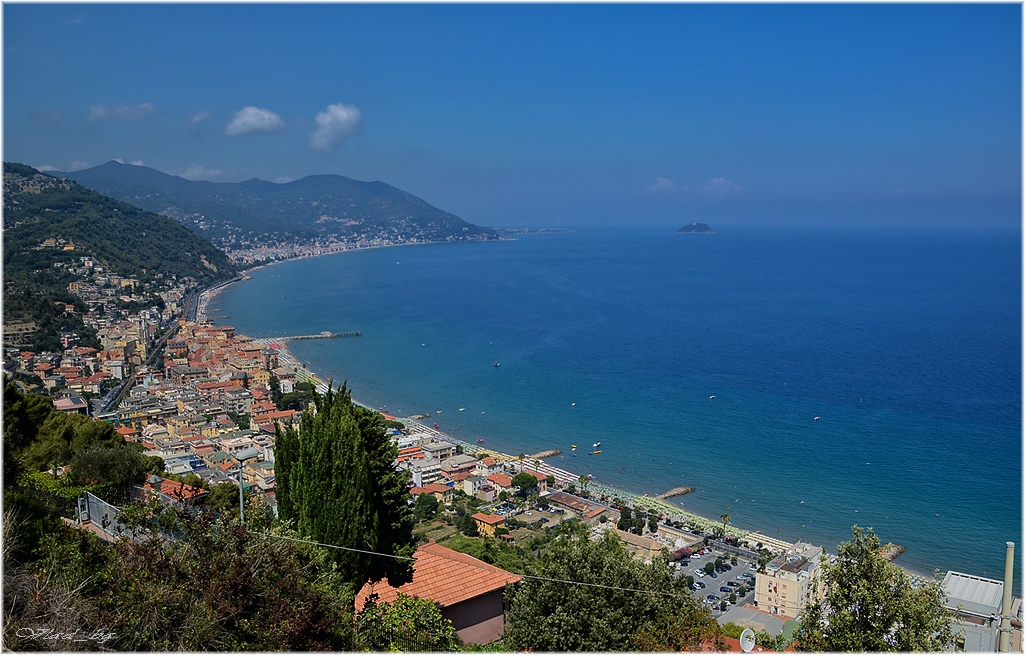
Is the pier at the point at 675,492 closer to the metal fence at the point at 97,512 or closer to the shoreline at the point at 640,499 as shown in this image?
the shoreline at the point at 640,499

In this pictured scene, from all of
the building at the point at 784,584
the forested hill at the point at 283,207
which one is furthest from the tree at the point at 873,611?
the forested hill at the point at 283,207

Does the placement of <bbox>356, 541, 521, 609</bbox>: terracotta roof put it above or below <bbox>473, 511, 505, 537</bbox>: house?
above

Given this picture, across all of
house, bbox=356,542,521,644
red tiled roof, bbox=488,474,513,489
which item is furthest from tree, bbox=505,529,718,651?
red tiled roof, bbox=488,474,513,489

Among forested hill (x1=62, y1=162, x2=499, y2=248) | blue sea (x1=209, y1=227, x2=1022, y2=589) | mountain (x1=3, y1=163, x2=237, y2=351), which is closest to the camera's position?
blue sea (x1=209, y1=227, x2=1022, y2=589)

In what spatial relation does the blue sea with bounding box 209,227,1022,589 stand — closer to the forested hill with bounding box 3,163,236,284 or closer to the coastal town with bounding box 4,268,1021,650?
the coastal town with bounding box 4,268,1021,650

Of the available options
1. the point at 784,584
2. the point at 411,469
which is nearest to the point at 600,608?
the point at 784,584

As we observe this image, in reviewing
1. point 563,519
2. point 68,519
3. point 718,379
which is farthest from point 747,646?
point 718,379

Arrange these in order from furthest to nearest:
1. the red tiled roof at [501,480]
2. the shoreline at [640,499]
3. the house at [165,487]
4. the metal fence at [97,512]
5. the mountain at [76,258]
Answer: the mountain at [76,258] < the red tiled roof at [501,480] < the shoreline at [640,499] < the house at [165,487] < the metal fence at [97,512]
